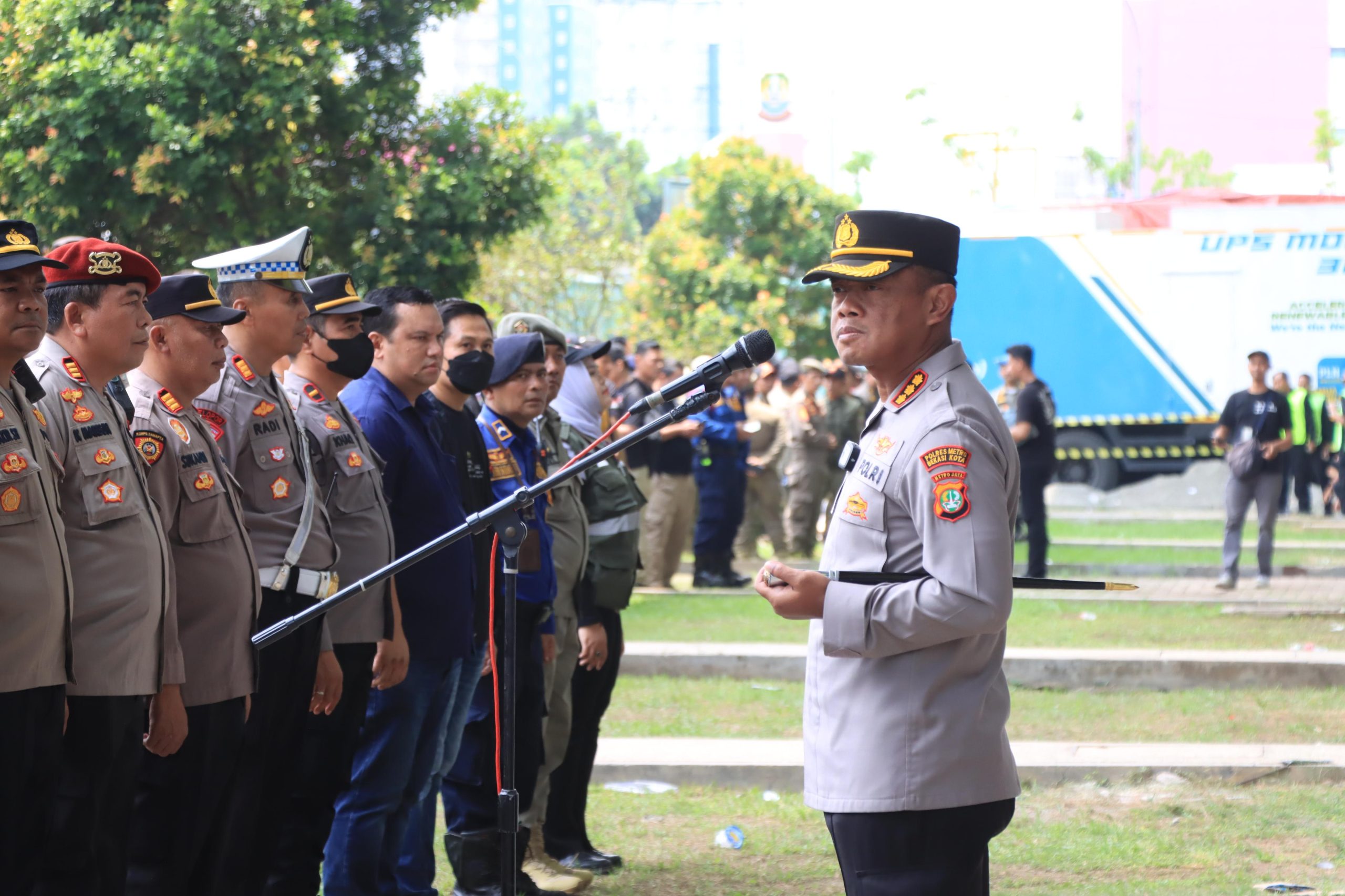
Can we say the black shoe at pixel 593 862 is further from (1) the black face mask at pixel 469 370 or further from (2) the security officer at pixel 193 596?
(2) the security officer at pixel 193 596

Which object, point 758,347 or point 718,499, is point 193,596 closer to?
point 758,347

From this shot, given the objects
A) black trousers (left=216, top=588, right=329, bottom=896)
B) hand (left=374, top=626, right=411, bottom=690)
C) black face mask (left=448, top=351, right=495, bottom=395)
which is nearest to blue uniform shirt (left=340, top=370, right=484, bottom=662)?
hand (left=374, top=626, right=411, bottom=690)

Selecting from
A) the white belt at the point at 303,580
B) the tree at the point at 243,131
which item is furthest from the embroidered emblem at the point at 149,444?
the tree at the point at 243,131

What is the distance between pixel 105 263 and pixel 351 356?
45.2 inches

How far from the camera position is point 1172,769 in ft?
23.4

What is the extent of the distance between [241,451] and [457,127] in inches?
312

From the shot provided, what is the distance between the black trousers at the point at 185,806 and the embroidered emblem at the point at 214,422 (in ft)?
2.55

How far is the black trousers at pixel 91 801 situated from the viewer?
3490 mm

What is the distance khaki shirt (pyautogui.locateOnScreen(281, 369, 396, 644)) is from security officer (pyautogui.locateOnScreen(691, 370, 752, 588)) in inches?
371

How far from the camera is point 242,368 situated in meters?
4.36

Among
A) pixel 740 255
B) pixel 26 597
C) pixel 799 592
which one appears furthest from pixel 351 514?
pixel 740 255

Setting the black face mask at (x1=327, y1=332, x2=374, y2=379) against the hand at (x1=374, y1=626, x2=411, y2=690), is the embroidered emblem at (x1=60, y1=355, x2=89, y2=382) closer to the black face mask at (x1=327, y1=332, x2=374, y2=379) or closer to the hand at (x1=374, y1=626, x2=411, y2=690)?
the black face mask at (x1=327, y1=332, x2=374, y2=379)

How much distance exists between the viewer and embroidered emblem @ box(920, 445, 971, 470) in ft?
9.89

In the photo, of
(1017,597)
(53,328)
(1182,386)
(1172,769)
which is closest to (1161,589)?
(1017,597)
